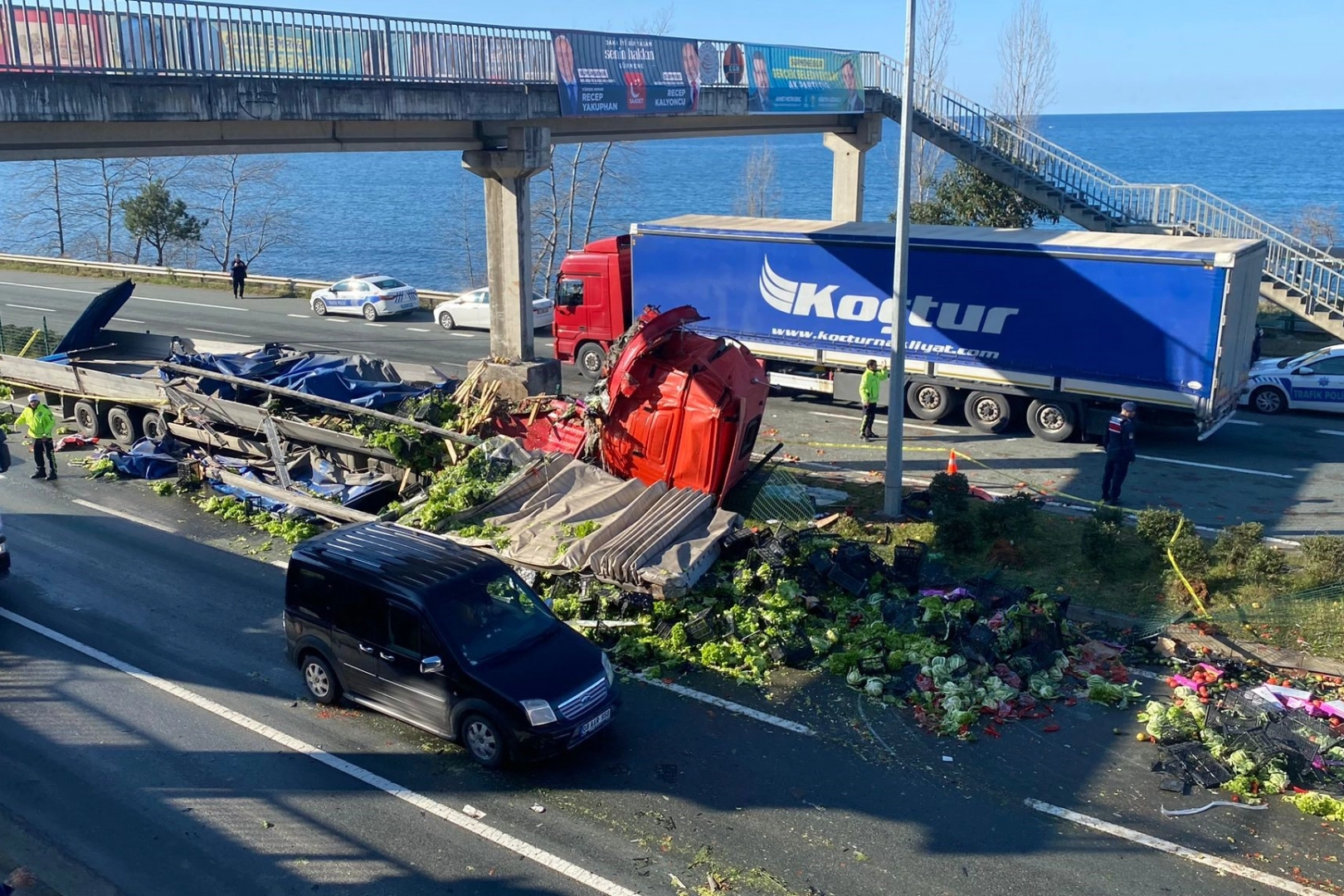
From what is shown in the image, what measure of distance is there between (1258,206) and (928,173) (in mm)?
66067

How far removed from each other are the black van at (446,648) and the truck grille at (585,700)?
0.01 metres

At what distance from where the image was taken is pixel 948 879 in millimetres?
8312

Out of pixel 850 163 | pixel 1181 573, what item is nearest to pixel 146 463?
pixel 1181 573

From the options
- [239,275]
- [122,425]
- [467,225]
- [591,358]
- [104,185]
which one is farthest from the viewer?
[467,225]

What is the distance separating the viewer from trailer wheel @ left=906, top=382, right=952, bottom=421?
22.2m

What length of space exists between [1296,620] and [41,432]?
18.3 metres

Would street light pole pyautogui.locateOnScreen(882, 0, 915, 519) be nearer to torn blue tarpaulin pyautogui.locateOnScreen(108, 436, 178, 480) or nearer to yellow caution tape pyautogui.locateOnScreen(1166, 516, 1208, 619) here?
yellow caution tape pyautogui.locateOnScreen(1166, 516, 1208, 619)

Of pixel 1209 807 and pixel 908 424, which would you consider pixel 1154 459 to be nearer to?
pixel 908 424

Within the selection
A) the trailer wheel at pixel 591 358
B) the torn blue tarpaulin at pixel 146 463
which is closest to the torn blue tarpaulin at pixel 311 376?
the torn blue tarpaulin at pixel 146 463

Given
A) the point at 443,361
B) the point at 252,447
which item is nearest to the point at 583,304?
the point at 443,361

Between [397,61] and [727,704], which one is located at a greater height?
[397,61]

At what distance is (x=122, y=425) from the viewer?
20172 millimetres

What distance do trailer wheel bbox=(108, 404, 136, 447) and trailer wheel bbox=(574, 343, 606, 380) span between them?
1030 centimetres

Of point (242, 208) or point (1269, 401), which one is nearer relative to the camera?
point (1269, 401)
